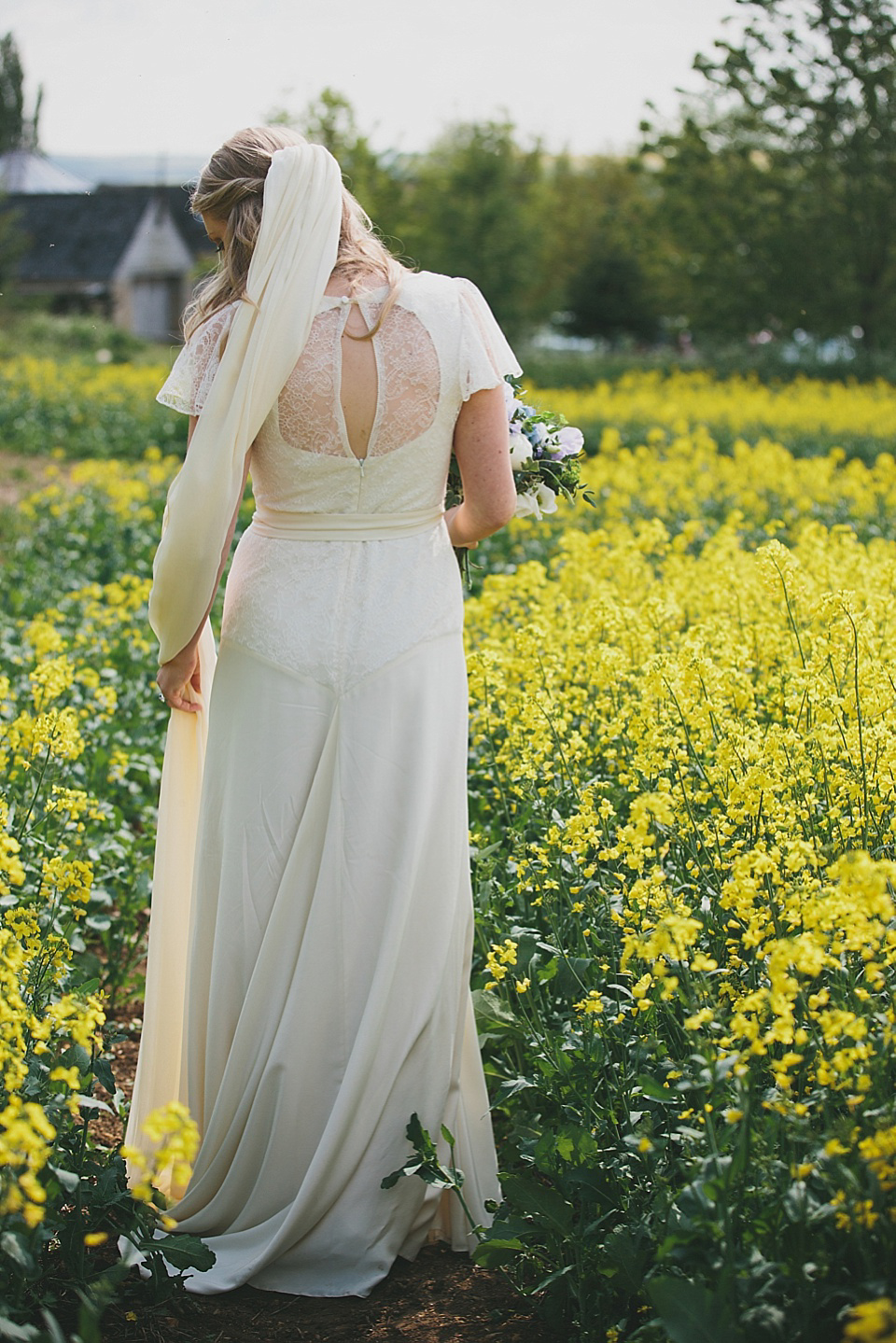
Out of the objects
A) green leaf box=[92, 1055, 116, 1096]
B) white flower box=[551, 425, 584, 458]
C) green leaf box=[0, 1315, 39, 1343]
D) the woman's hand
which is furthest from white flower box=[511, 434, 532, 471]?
green leaf box=[0, 1315, 39, 1343]

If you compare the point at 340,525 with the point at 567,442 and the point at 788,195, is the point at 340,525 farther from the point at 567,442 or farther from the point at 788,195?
the point at 788,195

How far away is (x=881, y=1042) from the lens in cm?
178

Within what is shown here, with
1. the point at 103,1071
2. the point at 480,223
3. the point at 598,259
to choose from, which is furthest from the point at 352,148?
the point at 103,1071

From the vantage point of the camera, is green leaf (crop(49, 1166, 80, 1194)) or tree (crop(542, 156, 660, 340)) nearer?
green leaf (crop(49, 1166, 80, 1194))

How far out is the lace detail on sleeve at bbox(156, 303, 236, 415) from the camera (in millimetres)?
2342

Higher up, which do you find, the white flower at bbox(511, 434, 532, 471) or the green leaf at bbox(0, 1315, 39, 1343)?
the white flower at bbox(511, 434, 532, 471)

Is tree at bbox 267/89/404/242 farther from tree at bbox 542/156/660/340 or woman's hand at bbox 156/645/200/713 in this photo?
woman's hand at bbox 156/645/200/713

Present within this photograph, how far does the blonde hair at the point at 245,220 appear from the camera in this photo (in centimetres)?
227

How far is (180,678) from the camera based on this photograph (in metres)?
2.59

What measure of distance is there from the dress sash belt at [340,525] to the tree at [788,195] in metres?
18.8

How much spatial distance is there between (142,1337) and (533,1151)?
761 millimetres

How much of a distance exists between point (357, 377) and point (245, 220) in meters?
0.34

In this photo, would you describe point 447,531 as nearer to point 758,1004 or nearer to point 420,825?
point 420,825

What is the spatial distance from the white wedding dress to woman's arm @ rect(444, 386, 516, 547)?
0.15 feet
